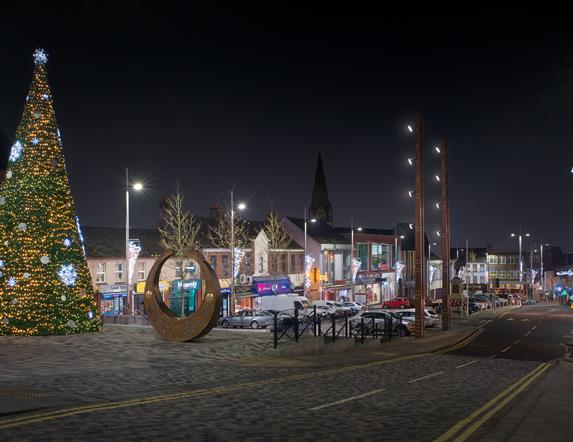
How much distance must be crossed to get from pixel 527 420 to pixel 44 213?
18.4m

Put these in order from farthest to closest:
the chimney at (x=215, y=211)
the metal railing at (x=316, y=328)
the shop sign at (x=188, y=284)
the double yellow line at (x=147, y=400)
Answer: the chimney at (x=215, y=211) → the shop sign at (x=188, y=284) → the metal railing at (x=316, y=328) → the double yellow line at (x=147, y=400)

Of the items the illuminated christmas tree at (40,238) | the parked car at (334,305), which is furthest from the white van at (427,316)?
the illuminated christmas tree at (40,238)

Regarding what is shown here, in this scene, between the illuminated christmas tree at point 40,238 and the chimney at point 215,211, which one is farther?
the chimney at point 215,211

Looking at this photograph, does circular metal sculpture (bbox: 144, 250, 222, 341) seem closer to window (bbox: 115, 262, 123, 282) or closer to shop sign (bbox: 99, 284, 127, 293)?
shop sign (bbox: 99, 284, 127, 293)

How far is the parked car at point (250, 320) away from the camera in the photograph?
130 ft

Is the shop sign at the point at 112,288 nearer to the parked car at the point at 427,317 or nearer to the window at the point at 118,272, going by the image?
the window at the point at 118,272

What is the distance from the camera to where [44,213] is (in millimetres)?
23641

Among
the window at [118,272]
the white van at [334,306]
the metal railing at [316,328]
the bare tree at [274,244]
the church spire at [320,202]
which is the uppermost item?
the church spire at [320,202]

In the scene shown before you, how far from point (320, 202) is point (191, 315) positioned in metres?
75.9

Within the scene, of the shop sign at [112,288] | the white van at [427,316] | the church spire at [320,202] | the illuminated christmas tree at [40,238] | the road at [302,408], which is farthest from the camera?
the church spire at [320,202]

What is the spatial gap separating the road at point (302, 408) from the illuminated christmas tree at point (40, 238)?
8153 millimetres

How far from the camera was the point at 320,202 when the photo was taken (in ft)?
323

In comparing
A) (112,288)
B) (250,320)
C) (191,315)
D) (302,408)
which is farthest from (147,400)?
(112,288)

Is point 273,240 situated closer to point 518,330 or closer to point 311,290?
point 311,290
